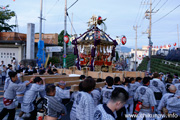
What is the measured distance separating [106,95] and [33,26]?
15762 mm

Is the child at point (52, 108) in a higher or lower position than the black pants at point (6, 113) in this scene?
higher

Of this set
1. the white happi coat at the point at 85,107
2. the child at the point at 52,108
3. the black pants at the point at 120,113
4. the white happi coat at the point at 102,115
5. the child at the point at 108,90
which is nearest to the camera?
the white happi coat at the point at 102,115

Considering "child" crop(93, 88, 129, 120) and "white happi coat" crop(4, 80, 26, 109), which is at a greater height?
"child" crop(93, 88, 129, 120)

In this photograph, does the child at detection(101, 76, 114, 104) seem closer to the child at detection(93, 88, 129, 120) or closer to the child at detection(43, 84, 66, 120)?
the child at detection(43, 84, 66, 120)

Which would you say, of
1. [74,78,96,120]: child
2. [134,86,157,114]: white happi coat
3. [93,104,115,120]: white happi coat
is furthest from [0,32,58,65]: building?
[93,104,115,120]: white happi coat

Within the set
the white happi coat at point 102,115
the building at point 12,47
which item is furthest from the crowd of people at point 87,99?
the building at point 12,47

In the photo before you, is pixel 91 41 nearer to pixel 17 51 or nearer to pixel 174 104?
pixel 174 104

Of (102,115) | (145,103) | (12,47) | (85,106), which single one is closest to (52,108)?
(85,106)

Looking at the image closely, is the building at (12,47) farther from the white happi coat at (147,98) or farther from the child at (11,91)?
the white happi coat at (147,98)

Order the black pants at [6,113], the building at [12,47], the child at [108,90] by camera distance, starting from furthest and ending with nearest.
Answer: the building at [12,47] < the black pants at [6,113] < the child at [108,90]

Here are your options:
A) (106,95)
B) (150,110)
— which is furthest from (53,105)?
(150,110)

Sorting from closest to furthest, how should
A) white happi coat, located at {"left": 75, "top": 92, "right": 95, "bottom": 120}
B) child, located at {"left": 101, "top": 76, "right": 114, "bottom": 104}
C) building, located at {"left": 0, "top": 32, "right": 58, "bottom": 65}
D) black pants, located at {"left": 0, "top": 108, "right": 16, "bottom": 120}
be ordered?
white happi coat, located at {"left": 75, "top": 92, "right": 95, "bottom": 120}
child, located at {"left": 101, "top": 76, "right": 114, "bottom": 104}
black pants, located at {"left": 0, "top": 108, "right": 16, "bottom": 120}
building, located at {"left": 0, "top": 32, "right": 58, "bottom": 65}

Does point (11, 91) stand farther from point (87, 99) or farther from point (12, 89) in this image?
point (87, 99)

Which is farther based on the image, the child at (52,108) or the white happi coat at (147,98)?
the white happi coat at (147,98)
